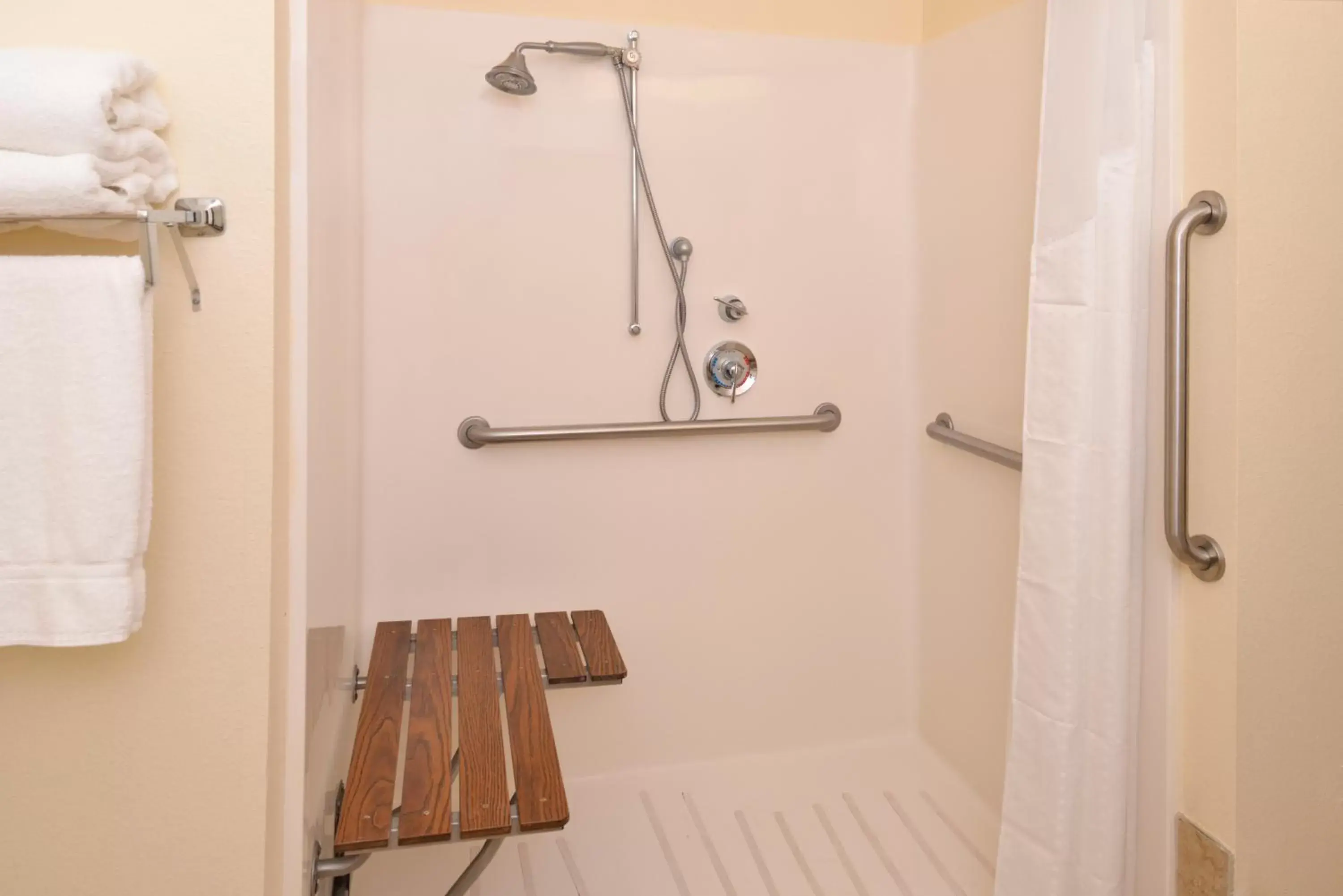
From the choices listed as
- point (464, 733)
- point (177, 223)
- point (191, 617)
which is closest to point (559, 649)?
point (464, 733)

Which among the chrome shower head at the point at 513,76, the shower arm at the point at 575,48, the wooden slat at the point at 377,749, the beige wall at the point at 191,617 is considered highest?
the shower arm at the point at 575,48

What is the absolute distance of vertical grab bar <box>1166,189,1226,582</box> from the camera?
1256 mm

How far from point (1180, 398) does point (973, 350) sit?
2.70 feet

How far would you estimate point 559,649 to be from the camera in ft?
6.13

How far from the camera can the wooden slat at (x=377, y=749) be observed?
119cm

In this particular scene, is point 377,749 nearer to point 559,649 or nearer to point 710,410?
point 559,649

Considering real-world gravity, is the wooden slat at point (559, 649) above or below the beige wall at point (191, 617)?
below

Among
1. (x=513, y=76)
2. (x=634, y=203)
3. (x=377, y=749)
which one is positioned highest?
(x=513, y=76)

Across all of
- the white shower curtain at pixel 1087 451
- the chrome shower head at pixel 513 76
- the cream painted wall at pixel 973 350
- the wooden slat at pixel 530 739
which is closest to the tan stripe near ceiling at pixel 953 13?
the cream painted wall at pixel 973 350

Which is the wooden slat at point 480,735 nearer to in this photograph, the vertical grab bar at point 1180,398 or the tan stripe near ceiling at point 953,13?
the vertical grab bar at point 1180,398

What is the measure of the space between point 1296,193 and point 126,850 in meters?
1.73

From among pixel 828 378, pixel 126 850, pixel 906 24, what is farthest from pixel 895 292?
pixel 126 850

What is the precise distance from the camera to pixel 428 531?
2.10 meters

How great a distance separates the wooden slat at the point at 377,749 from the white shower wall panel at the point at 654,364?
10.2 inches
